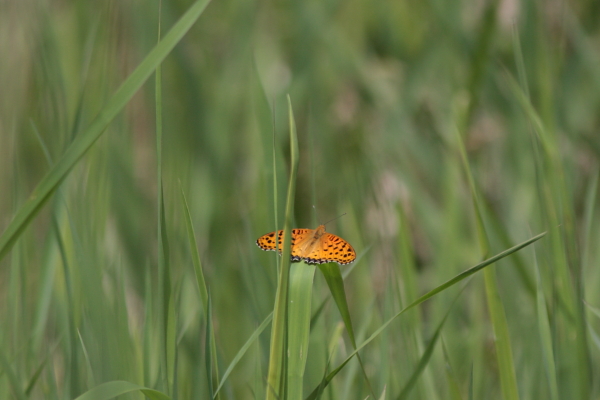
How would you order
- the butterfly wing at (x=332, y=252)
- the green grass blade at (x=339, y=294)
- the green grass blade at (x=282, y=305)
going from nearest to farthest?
1. the green grass blade at (x=282, y=305)
2. the green grass blade at (x=339, y=294)
3. the butterfly wing at (x=332, y=252)

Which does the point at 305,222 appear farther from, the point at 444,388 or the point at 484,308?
the point at 444,388

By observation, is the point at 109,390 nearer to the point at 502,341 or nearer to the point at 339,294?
the point at 339,294

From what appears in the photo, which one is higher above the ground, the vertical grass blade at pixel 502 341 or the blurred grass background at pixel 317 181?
the blurred grass background at pixel 317 181

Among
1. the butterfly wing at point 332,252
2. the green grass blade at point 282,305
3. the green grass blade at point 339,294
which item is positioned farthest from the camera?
the butterfly wing at point 332,252

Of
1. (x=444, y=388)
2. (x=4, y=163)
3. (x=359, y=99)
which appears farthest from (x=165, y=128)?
Result: (x=444, y=388)

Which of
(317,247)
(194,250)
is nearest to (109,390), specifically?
(194,250)

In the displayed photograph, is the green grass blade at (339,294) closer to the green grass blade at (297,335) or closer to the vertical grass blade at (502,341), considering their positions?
the green grass blade at (297,335)

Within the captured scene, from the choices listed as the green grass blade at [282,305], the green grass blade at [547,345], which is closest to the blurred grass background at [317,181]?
the green grass blade at [547,345]
